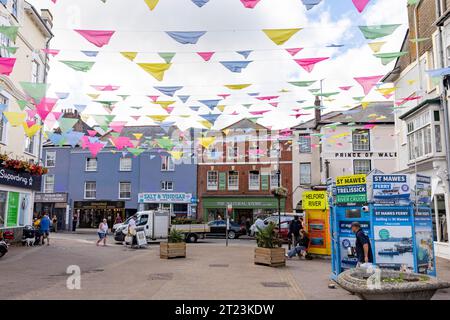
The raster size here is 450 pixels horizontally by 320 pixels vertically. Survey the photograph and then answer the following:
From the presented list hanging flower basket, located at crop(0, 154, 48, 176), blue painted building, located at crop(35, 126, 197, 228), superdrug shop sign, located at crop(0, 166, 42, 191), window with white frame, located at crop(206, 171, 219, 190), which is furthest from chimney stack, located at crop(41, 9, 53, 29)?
window with white frame, located at crop(206, 171, 219, 190)

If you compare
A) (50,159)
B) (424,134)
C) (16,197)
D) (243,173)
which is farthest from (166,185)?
(424,134)

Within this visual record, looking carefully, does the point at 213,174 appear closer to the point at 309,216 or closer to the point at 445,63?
the point at 309,216

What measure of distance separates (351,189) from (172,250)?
8.20 meters

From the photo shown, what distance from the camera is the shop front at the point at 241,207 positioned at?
3734 cm

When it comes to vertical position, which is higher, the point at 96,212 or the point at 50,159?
the point at 50,159

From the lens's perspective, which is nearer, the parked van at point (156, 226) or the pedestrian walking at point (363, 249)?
the pedestrian walking at point (363, 249)

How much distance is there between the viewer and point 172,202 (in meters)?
38.2

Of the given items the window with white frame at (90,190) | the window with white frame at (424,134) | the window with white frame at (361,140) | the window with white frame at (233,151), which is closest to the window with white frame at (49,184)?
the window with white frame at (90,190)

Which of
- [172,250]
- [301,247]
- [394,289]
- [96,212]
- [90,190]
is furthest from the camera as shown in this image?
[90,190]

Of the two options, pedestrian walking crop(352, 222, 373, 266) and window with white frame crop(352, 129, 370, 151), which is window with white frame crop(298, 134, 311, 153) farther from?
pedestrian walking crop(352, 222, 373, 266)

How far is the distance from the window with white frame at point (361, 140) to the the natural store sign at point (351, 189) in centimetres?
2513

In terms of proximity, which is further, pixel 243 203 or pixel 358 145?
pixel 243 203

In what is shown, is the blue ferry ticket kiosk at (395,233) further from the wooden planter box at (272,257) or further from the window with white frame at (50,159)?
the window with white frame at (50,159)

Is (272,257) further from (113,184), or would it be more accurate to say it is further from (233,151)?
(113,184)
